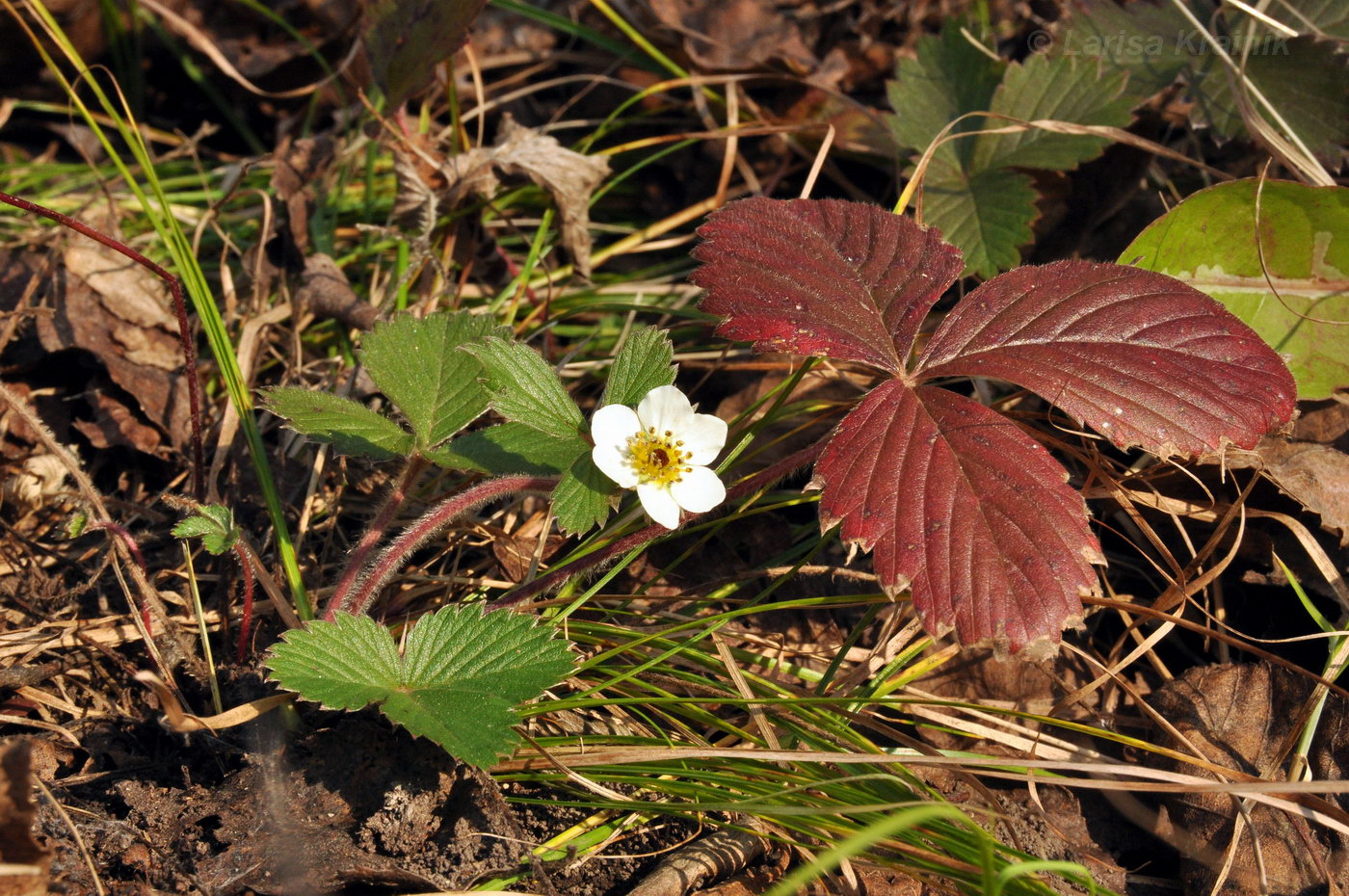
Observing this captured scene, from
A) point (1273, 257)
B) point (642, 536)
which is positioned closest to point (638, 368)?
point (642, 536)

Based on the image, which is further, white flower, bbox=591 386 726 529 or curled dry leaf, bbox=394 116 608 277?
curled dry leaf, bbox=394 116 608 277

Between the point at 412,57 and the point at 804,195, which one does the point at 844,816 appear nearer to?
the point at 804,195

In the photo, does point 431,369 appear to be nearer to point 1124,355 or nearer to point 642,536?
point 642,536

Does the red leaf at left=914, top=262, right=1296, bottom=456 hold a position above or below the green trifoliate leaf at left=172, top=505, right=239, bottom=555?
above

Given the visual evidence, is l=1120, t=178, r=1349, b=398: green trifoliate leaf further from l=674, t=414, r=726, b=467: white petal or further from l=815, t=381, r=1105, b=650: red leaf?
l=674, t=414, r=726, b=467: white petal

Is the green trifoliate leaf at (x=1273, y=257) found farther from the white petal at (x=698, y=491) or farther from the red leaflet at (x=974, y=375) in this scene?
the white petal at (x=698, y=491)

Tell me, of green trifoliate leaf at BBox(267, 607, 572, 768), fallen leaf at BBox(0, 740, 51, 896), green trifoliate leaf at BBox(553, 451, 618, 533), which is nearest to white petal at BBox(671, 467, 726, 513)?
green trifoliate leaf at BBox(553, 451, 618, 533)
